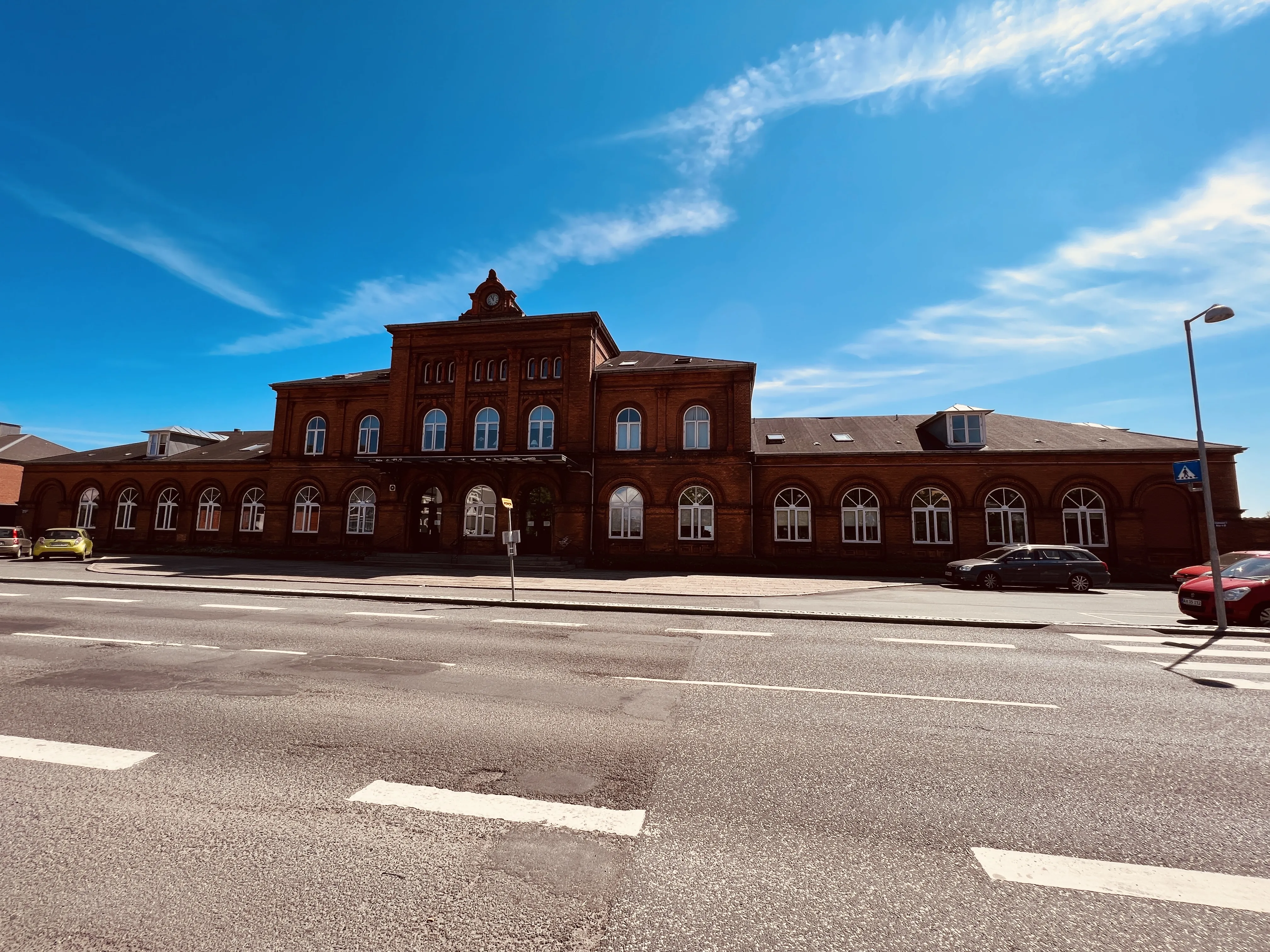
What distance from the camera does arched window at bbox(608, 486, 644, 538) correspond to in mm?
27125

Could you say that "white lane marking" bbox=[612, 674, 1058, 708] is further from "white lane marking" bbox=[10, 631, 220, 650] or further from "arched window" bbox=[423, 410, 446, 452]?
"arched window" bbox=[423, 410, 446, 452]

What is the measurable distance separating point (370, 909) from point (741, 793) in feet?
7.78

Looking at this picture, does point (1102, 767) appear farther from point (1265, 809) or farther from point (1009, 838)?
point (1009, 838)

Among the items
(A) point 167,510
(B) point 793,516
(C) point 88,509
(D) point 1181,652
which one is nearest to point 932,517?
(B) point 793,516

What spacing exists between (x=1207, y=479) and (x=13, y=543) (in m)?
46.0

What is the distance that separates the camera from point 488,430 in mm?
28812

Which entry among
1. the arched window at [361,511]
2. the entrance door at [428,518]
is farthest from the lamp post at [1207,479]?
the arched window at [361,511]

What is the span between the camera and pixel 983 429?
27.0 m

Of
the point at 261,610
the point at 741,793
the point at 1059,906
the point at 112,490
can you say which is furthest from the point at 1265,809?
the point at 112,490

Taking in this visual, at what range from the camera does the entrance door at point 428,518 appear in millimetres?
28453

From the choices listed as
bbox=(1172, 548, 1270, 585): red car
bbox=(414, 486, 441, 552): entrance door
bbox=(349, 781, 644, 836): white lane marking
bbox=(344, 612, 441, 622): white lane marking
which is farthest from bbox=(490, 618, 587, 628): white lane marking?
bbox=(414, 486, 441, 552): entrance door

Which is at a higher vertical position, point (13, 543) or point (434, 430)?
point (434, 430)

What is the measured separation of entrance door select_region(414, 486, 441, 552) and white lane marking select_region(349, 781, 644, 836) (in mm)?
25897

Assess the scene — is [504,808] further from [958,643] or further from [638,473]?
[638,473]
